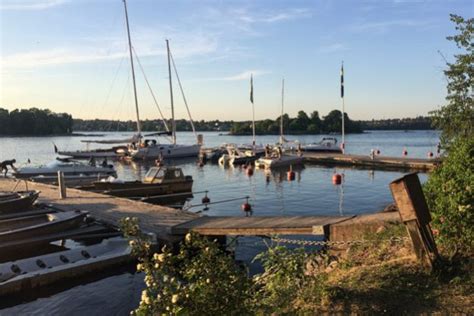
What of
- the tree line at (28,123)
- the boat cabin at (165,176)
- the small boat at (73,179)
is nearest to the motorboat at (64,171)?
the small boat at (73,179)

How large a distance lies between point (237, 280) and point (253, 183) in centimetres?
3062

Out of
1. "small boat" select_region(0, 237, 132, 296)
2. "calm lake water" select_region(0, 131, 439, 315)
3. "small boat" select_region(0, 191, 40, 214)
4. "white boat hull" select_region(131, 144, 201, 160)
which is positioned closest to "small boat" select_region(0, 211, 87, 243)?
"small boat" select_region(0, 191, 40, 214)

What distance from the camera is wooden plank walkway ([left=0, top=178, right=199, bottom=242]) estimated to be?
1410cm

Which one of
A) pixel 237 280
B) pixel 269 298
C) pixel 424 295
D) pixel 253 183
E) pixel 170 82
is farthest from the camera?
pixel 170 82

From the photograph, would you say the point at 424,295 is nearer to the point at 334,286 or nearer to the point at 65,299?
the point at 334,286

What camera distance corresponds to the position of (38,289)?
10445mm

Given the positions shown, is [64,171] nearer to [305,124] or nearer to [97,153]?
[97,153]

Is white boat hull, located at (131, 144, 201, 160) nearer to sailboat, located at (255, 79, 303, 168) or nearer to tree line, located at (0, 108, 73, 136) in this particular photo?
sailboat, located at (255, 79, 303, 168)

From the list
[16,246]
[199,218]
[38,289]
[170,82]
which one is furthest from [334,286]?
[170,82]

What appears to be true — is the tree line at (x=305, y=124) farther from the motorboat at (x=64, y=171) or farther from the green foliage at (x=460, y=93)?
the green foliage at (x=460, y=93)

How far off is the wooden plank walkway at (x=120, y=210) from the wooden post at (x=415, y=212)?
343 inches

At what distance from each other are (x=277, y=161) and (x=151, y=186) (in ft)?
74.8

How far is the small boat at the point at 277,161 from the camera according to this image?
44.7 meters

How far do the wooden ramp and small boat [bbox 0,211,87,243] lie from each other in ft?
12.1
